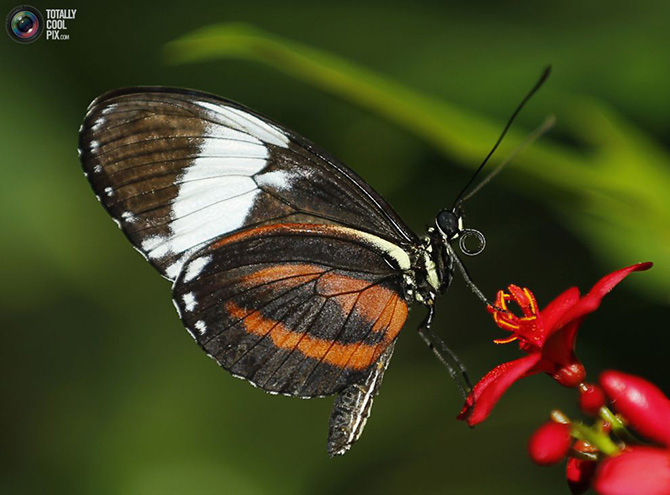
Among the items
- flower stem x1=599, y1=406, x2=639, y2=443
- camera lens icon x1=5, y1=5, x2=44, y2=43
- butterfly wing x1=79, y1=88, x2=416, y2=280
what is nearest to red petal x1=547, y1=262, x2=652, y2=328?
flower stem x1=599, y1=406, x2=639, y2=443

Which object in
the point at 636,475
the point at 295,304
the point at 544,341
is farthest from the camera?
the point at 295,304

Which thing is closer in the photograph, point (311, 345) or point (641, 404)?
point (641, 404)

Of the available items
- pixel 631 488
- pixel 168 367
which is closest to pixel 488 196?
pixel 168 367

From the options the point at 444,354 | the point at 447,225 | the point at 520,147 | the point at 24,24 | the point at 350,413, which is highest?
the point at 24,24

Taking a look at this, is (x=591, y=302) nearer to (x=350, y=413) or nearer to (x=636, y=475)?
(x=636, y=475)

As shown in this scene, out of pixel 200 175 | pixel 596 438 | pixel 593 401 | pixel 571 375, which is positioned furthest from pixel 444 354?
pixel 596 438

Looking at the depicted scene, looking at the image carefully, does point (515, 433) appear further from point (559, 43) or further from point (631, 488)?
point (631, 488)

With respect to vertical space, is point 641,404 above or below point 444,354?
above
